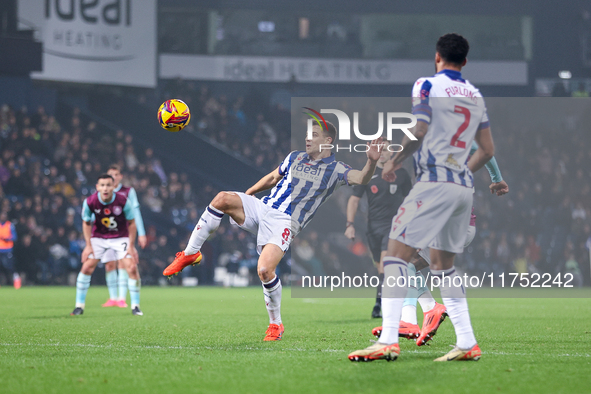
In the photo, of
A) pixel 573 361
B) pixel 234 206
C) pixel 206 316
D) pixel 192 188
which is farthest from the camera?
pixel 192 188

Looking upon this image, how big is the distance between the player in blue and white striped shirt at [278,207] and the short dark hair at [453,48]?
66.1 inches

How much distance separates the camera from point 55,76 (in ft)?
90.9

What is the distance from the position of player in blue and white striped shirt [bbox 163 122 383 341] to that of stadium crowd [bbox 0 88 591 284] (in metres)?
15.8

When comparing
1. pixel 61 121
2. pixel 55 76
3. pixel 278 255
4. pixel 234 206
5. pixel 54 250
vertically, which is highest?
pixel 55 76

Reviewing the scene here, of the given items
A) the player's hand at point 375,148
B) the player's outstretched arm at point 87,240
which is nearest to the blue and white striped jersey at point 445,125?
the player's hand at point 375,148

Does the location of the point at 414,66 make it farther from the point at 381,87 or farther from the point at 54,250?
the point at 54,250

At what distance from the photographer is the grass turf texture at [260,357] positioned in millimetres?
4152

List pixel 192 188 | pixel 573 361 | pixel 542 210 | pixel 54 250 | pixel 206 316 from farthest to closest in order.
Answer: pixel 192 188
pixel 542 210
pixel 54 250
pixel 206 316
pixel 573 361

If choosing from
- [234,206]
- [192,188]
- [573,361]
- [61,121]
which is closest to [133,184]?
[192,188]

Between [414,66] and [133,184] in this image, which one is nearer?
[133,184]

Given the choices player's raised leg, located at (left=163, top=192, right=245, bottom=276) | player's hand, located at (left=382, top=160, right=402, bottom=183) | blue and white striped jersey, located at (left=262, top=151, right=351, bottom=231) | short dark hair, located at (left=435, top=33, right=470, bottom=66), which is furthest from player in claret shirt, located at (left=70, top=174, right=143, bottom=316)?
short dark hair, located at (left=435, top=33, right=470, bottom=66)

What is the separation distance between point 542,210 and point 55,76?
63.6ft

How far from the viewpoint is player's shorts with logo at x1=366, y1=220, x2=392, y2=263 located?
392 inches

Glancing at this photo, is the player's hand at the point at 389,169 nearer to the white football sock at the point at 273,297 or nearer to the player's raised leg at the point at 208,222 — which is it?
the player's raised leg at the point at 208,222
